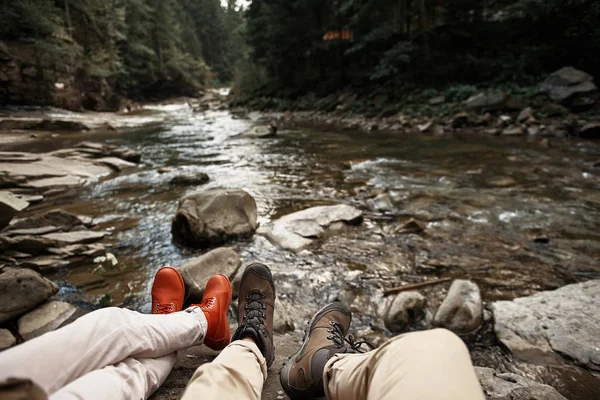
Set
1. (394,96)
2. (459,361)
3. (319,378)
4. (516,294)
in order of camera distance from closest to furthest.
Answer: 1. (459,361)
2. (319,378)
3. (516,294)
4. (394,96)

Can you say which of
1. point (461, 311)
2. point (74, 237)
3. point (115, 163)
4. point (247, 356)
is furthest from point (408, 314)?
point (115, 163)

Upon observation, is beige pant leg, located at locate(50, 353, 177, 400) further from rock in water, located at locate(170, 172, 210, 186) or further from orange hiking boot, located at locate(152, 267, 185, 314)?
rock in water, located at locate(170, 172, 210, 186)

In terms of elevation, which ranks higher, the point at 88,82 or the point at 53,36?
the point at 53,36

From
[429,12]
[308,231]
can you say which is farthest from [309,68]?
[308,231]

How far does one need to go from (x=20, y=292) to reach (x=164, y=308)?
3.61 ft

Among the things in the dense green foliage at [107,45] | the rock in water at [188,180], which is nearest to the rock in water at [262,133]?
the rock in water at [188,180]

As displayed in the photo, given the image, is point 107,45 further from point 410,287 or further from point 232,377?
point 232,377

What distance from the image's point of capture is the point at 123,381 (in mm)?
1090

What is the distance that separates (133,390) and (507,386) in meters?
1.56

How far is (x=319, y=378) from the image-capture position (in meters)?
1.31

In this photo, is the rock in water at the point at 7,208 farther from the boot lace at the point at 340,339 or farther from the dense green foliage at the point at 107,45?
the dense green foliage at the point at 107,45

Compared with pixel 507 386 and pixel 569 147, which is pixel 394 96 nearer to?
pixel 569 147

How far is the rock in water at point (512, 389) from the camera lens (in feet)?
4.17

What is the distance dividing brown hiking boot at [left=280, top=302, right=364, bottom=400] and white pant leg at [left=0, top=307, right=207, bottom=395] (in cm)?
51
